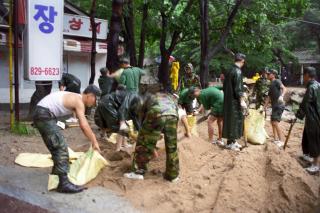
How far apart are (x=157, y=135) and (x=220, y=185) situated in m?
1.14

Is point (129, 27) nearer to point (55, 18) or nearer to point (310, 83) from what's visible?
point (55, 18)

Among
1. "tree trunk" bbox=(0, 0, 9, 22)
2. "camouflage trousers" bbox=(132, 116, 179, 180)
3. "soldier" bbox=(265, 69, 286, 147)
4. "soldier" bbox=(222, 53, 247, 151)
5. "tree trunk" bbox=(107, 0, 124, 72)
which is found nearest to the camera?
"camouflage trousers" bbox=(132, 116, 179, 180)

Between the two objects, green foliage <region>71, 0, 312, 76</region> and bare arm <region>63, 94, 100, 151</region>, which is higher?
green foliage <region>71, 0, 312, 76</region>

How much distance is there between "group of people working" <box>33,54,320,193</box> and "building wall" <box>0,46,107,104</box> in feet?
22.9

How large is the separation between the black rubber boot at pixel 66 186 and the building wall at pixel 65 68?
39.9 feet

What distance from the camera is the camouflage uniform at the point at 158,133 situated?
630cm

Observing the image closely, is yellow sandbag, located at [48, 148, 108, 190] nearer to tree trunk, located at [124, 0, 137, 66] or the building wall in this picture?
tree trunk, located at [124, 0, 137, 66]

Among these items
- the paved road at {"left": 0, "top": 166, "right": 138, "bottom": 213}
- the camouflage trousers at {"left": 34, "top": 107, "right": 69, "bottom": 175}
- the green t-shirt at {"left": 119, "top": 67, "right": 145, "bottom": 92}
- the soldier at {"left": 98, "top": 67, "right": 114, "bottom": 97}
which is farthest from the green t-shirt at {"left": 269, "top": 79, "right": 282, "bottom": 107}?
the camouflage trousers at {"left": 34, "top": 107, "right": 69, "bottom": 175}

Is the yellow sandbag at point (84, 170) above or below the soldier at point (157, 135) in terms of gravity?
below

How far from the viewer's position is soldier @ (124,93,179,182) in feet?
20.7

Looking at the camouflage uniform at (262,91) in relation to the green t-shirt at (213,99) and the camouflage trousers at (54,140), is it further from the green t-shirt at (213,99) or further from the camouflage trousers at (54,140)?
the camouflage trousers at (54,140)

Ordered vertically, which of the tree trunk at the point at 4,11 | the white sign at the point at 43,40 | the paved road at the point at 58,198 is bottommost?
the paved road at the point at 58,198

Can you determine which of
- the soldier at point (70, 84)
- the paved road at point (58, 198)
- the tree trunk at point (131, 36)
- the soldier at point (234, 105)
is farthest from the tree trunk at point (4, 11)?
the paved road at point (58, 198)

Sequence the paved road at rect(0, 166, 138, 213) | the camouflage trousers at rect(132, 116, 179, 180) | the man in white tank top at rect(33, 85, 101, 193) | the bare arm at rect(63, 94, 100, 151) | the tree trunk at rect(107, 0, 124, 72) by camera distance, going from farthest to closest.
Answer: the tree trunk at rect(107, 0, 124, 72), the camouflage trousers at rect(132, 116, 179, 180), the man in white tank top at rect(33, 85, 101, 193), the bare arm at rect(63, 94, 100, 151), the paved road at rect(0, 166, 138, 213)
